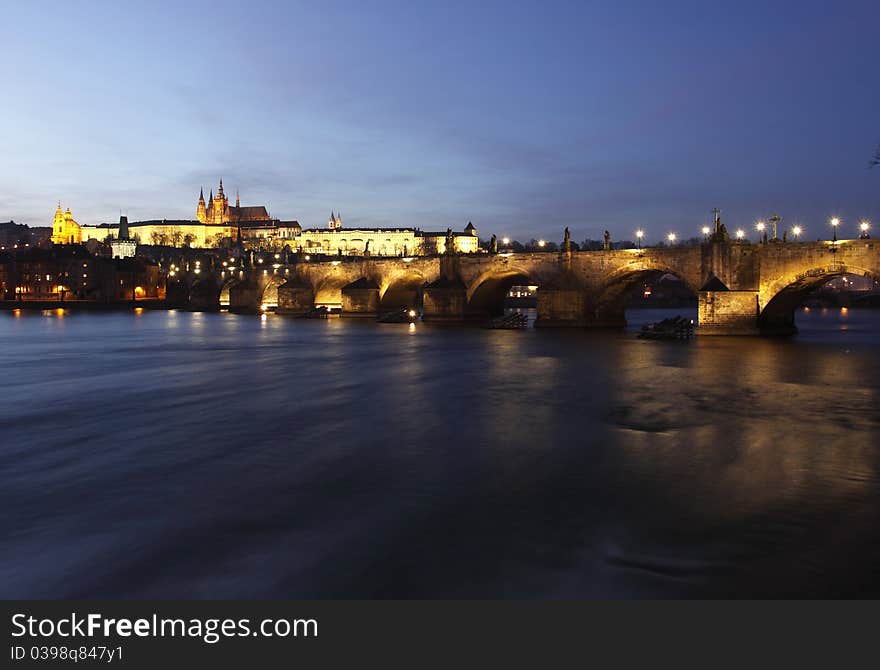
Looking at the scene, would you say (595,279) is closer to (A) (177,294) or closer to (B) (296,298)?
(B) (296,298)

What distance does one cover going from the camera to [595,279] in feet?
153

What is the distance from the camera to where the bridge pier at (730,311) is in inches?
1501

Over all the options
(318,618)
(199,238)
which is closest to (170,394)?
(318,618)

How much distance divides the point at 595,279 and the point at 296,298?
42070 mm

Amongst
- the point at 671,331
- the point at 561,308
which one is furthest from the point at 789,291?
the point at 561,308

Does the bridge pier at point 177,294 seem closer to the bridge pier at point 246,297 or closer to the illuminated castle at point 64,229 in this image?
the bridge pier at point 246,297

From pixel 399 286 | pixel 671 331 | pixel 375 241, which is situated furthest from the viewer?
pixel 375 241

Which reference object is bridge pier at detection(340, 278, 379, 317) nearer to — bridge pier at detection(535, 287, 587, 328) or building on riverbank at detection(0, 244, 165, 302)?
bridge pier at detection(535, 287, 587, 328)

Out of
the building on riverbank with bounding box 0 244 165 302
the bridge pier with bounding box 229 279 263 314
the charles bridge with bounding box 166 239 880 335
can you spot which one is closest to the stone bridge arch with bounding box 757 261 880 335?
the charles bridge with bounding box 166 239 880 335

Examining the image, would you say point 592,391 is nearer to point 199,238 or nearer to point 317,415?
point 317,415

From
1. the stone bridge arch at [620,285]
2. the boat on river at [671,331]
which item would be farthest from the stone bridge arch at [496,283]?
the boat on river at [671,331]

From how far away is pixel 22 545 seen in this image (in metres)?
7.63

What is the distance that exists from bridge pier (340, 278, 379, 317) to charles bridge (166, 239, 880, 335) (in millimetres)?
104

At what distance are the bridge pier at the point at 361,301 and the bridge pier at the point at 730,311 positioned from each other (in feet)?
122
